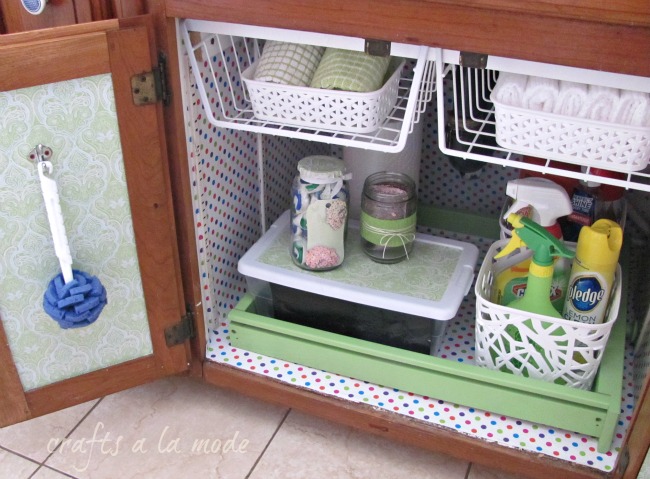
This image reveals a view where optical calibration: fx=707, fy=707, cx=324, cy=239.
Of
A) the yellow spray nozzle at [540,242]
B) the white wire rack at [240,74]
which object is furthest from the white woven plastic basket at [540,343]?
Answer: the white wire rack at [240,74]

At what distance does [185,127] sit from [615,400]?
0.88 metres

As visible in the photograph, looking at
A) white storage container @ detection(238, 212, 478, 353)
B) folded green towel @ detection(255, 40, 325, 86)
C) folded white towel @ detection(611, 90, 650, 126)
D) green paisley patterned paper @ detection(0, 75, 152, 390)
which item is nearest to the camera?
folded white towel @ detection(611, 90, 650, 126)

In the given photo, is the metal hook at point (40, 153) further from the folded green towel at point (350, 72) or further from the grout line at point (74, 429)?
the grout line at point (74, 429)

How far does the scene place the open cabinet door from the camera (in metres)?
1.08

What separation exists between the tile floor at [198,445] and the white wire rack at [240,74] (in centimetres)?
62

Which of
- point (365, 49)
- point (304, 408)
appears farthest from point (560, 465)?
point (365, 49)

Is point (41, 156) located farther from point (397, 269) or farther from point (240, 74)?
point (397, 269)

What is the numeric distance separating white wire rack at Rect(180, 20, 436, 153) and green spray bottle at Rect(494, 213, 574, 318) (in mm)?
274

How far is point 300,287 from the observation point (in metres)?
1.42

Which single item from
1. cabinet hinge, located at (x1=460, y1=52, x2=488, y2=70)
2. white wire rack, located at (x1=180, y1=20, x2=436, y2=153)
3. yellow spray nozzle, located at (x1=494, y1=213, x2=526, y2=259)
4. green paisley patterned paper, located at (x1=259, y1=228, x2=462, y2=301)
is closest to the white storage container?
green paisley patterned paper, located at (x1=259, y1=228, x2=462, y2=301)

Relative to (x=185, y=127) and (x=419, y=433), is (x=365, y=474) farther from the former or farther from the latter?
(x=185, y=127)

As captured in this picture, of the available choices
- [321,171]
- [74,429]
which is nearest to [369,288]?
[321,171]

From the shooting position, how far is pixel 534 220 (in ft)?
4.44

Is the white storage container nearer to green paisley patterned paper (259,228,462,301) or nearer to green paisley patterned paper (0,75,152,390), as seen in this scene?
green paisley patterned paper (259,228,462,301)
